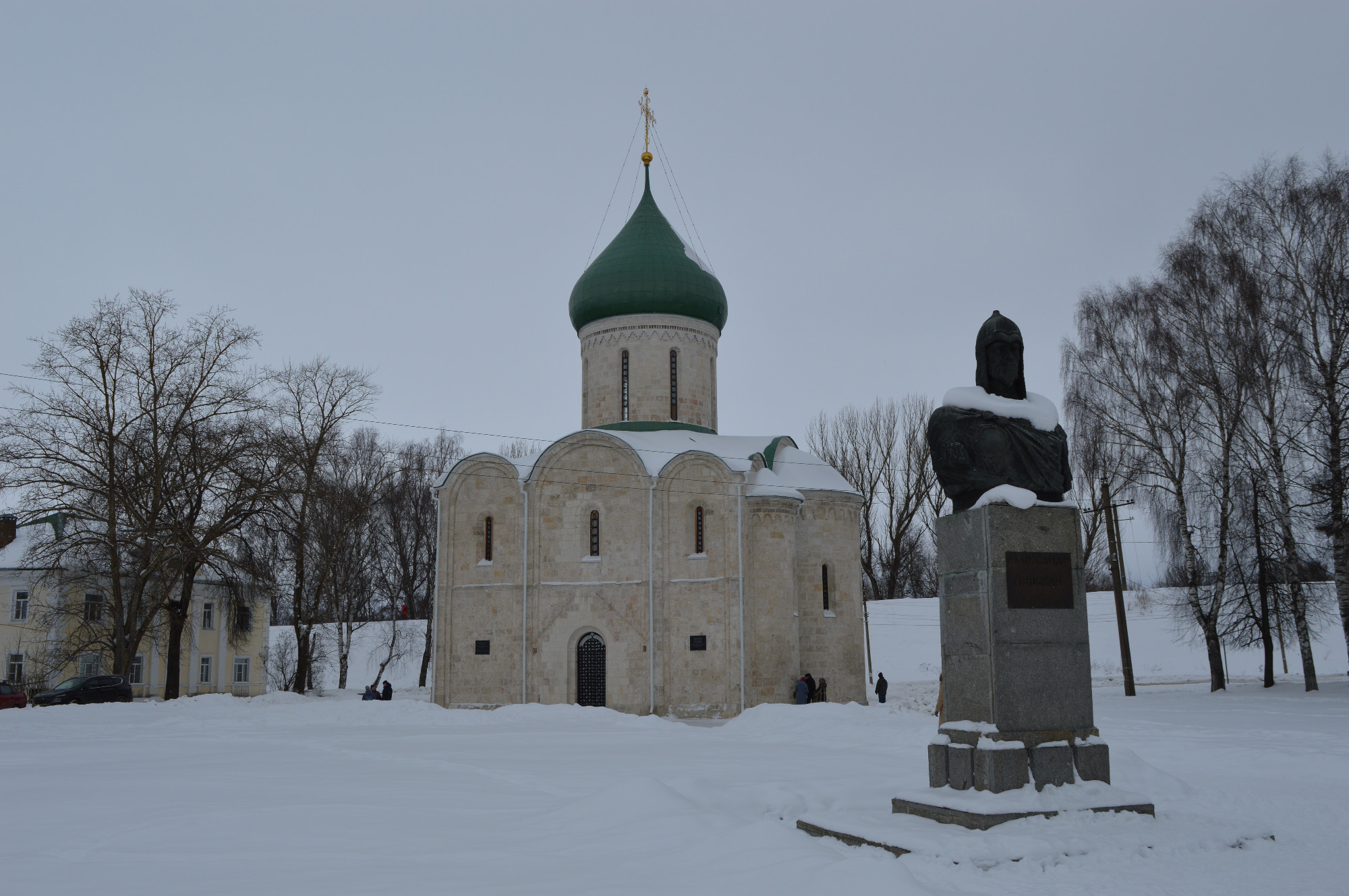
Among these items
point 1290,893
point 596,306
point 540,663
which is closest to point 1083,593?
point 1290,893

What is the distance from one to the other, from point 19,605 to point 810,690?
21.1 m

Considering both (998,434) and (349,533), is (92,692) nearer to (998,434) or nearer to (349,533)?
(349,533)

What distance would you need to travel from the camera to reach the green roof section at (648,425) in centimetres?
2166

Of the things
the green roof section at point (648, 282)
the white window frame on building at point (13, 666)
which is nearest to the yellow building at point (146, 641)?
the white window frame on building at point (13, 666)

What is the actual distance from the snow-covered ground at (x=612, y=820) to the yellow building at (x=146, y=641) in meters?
13.4

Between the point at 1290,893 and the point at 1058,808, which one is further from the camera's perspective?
the point at 1058,808

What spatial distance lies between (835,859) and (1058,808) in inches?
71.1

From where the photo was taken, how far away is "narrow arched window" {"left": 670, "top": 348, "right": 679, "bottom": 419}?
866 inches

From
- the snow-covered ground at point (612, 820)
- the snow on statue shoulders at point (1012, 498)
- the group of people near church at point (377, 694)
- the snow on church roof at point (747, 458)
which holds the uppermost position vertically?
the snow on church roof at point (747, 458)

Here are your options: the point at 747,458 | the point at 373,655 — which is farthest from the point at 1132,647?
the point at 373,655

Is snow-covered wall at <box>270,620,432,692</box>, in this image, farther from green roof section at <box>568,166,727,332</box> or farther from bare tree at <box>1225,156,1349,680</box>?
bare tree at <box>1225,156,1349,680</box>

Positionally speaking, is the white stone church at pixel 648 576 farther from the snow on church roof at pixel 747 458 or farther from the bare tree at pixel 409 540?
the bare tree at pixel 409 540

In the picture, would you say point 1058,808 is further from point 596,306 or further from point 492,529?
point 596,306

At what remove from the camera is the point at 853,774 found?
877 cm
